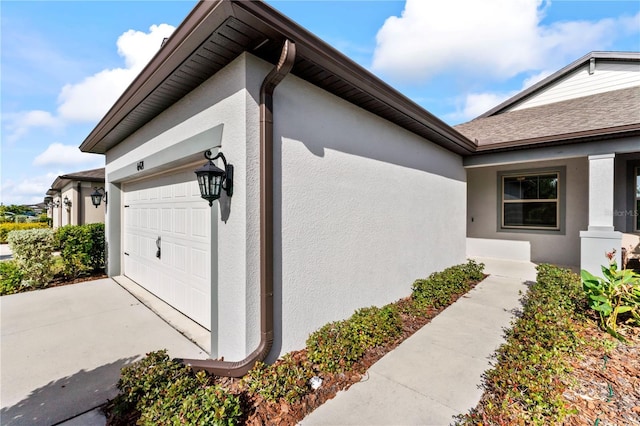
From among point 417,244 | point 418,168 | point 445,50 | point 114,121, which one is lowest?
point 417,244

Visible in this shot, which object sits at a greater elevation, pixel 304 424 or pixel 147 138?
pixel 147 138

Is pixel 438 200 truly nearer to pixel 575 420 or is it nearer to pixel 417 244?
pixel 417 244

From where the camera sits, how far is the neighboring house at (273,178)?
2.87 m

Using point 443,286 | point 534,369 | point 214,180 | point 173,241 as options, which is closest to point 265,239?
point 214,180

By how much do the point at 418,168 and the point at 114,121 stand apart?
6.05m

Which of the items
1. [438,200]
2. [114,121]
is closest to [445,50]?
[438,200]

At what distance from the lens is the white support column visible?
554 centimetres

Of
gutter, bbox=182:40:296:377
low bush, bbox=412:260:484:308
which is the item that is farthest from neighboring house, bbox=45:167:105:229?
low bush, bbox=412:260:484:308

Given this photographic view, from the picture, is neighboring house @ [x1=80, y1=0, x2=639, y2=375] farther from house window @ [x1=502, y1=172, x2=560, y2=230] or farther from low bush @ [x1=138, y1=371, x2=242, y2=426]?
house window @ [x1=502, y1=172, x2=560, y2=230]

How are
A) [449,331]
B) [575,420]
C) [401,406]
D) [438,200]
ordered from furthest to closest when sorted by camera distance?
[438,200] < [449,331] < [401,406] < [575,420]

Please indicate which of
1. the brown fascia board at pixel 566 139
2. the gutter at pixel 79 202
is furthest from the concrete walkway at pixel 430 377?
the gutter at pixel 79 202

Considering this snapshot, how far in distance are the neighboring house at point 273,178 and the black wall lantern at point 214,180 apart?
14 centimetres

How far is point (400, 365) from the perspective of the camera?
10.5 feet

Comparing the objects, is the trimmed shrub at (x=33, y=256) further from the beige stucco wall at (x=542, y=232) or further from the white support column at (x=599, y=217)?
the beige stucco wall at (x=542, y=232)
